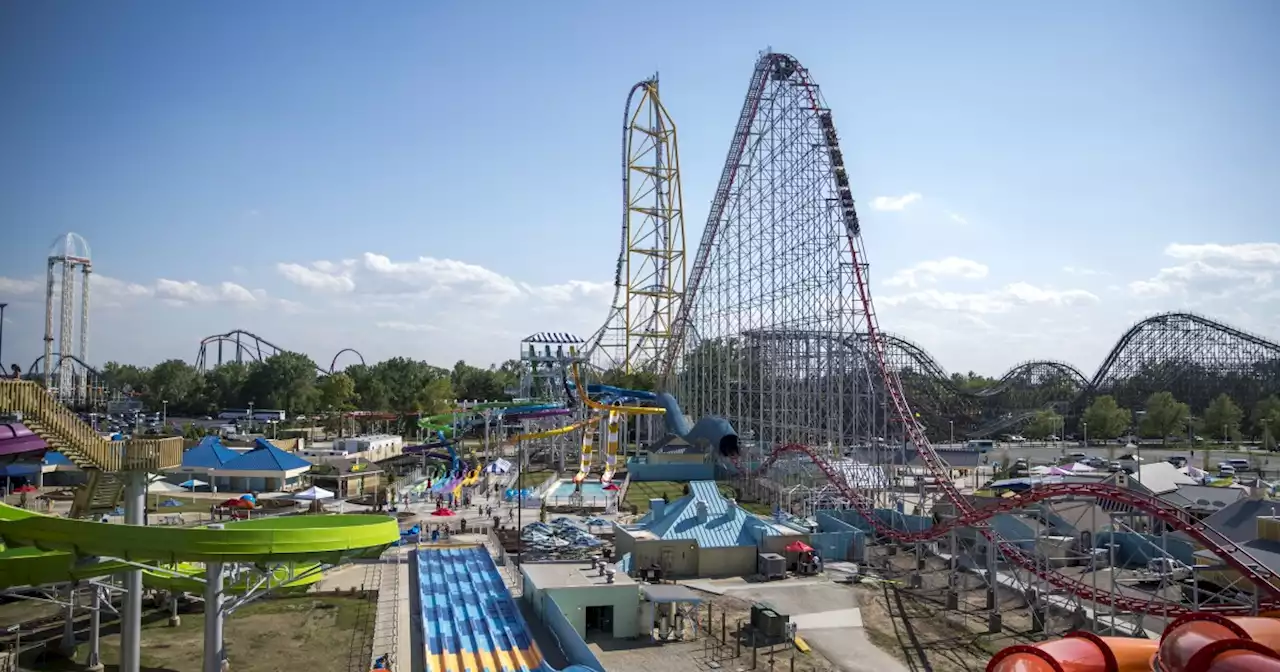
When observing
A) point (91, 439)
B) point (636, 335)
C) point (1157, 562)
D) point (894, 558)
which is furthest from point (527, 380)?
point (91, 439)

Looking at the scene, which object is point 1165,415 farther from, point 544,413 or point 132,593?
point 132,593

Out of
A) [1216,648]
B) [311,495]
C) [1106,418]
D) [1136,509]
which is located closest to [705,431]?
[311,495]

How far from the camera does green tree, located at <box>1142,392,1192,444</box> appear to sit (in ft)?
194

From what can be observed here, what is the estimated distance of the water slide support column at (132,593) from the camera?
13219mm

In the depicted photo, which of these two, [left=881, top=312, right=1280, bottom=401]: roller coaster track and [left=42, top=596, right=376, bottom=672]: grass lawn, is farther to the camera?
[left=881, top=312, right=1280, bottom=401]: roller coaster track

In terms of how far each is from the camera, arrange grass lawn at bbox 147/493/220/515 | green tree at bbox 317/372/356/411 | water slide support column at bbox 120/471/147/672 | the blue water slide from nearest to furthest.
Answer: water slide support column at bbox 120/471/147/672
grass lawn at bbox 147/493/220/515
the blue water slide
green tree at bbox 317/372/356/411

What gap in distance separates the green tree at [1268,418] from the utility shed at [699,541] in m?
47.9

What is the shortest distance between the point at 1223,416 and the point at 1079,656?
60021 millimetres

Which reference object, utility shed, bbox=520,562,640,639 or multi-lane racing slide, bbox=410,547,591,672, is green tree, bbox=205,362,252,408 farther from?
utility shed, bbox=520,562,640,639

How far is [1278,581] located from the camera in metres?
15.2

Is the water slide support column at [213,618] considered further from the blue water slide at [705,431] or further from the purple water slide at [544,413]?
the purple water slide at [544,413]

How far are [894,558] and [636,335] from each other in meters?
32.0

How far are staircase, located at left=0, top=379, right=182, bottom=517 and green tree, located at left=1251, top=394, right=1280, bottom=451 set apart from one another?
6371 centimetres

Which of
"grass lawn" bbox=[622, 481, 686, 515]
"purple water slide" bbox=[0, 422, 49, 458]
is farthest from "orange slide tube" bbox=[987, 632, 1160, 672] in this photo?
"grass lawn" bbox=[622, 481, 686, 515]
